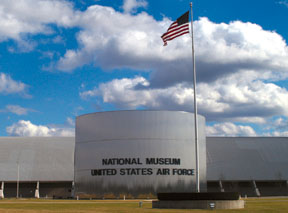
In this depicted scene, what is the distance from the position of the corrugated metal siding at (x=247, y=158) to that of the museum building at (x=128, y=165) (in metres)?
0.21

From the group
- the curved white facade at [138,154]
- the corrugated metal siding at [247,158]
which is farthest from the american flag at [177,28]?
the corrugated metal siding at [247,158]

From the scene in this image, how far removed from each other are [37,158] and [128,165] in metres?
24.7

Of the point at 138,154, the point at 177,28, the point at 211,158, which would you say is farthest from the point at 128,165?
the point at 177,28

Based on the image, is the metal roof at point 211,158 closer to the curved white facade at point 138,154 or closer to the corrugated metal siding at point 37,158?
the corrugated metal siding at point 37,158

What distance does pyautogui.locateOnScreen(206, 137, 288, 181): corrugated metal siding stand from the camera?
8138 cm

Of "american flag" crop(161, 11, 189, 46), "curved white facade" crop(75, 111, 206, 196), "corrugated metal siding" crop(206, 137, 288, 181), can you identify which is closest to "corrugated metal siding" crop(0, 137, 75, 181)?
"curved white facade" crop(75, 111, 206, 196)

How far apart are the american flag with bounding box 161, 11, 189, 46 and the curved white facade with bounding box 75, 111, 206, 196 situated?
2847cm

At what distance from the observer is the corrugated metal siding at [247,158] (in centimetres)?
8138

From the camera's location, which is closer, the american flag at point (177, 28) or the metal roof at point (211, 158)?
the american flag at point (177, 28)

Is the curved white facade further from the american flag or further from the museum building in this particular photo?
the american flag

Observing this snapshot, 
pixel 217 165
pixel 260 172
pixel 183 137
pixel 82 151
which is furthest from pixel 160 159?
pixel 260 172

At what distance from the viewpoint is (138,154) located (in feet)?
216

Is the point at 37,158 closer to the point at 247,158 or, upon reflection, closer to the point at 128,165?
the point at 128,165

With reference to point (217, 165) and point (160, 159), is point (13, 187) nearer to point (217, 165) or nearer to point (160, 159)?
point (160, 159)
